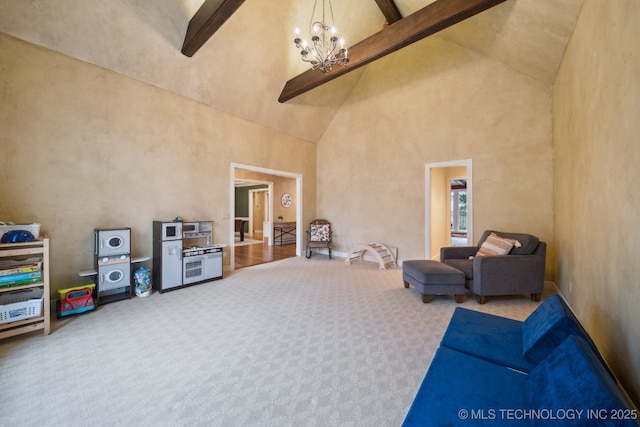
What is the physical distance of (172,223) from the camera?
156 inches

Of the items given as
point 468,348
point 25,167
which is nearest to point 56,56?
point 25,167

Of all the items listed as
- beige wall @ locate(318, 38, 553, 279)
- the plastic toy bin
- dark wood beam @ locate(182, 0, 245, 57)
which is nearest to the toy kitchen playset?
the plastic toy bin

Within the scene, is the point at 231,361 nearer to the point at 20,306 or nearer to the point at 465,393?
the point at 465,393

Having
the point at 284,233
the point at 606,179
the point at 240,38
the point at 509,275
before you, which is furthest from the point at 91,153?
the point at 284,233

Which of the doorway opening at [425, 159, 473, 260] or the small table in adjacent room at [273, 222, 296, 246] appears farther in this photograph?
the small table in adjacent room at [273, 222, 296, 246]

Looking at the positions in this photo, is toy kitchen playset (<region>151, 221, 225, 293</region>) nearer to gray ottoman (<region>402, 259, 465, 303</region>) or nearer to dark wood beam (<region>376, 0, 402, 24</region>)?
gray ottoman (<region>402, 259, 465, 303</region>)

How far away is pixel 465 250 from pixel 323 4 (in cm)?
485

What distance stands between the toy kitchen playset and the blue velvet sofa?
12.7 feet

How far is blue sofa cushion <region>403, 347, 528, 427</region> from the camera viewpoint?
1086mm

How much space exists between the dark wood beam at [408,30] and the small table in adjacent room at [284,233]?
195 inches

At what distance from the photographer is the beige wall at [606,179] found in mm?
1582

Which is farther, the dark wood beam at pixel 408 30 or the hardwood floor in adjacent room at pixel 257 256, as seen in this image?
the hardwood floor in adjacent room at pixel 257 256

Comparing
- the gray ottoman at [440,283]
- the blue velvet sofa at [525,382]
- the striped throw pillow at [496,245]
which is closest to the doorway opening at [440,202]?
the striped throw pillow at [496,245]

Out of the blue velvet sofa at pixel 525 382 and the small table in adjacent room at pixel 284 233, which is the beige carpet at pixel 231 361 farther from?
the small table in adjacent room at pixel 284 233
